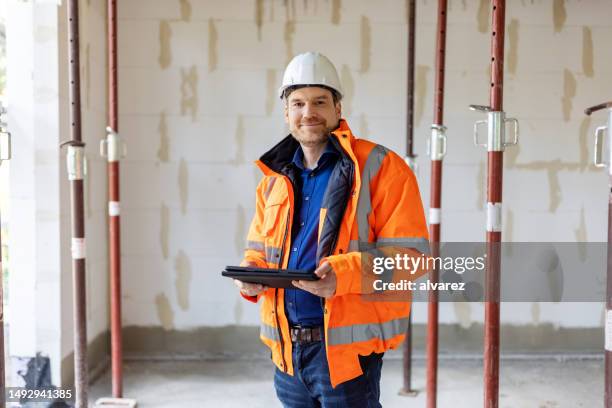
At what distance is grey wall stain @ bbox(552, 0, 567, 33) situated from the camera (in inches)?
132

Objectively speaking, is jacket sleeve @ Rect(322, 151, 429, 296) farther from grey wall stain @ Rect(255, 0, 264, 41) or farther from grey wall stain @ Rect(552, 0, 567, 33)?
grey wall stain @ Rect(552, 0, 567, 33)

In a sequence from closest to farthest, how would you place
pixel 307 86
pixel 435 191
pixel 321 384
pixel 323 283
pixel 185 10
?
1. pixel 323 283
2. pixel 321 384
3. pixel 307 86
4. pixel 435 191
5. pixel 185 10

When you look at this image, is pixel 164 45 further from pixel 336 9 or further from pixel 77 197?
pixel 77 197

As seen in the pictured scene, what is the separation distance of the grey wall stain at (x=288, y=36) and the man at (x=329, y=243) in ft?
6.01

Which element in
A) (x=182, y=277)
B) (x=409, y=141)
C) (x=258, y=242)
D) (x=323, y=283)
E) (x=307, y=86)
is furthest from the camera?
(x=182, y=277)

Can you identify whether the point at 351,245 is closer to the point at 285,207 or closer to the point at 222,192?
the point at 285,207

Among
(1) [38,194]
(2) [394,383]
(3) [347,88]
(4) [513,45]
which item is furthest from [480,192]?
(1) [38,194]

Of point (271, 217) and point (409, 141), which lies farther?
point (409, 141)

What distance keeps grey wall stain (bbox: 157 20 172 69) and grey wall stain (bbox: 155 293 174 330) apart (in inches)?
59.4

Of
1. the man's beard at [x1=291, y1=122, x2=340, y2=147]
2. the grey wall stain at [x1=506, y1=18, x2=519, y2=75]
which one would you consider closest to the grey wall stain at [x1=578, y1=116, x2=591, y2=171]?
the grey wall stain at [x1=506, y1=18, x2=519, y2=75]

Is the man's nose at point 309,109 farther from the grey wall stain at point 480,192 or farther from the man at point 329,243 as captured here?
the grey wall stain at point 480,192

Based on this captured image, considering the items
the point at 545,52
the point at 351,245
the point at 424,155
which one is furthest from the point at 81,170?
the point at 545,52

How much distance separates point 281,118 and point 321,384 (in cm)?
221

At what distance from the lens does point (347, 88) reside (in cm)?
337
